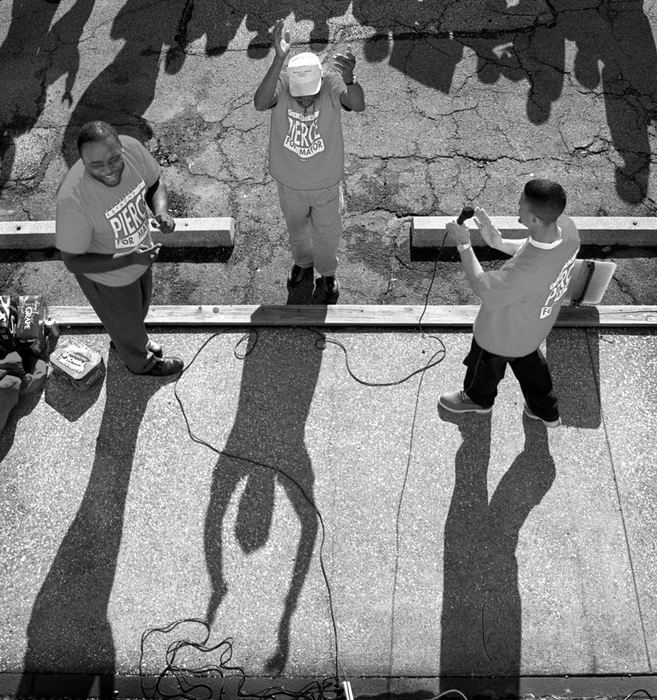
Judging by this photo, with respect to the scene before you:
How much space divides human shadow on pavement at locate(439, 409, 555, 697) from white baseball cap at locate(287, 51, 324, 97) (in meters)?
2.42

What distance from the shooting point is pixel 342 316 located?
17.6 feet

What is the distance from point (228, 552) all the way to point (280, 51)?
3337 millimetres

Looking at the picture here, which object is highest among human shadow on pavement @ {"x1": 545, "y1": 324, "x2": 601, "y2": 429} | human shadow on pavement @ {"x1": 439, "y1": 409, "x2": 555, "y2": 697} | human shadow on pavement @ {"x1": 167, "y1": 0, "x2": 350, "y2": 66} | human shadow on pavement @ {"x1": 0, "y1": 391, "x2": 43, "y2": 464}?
human shadow on pavement @ {"x1": 167, "y1": 0, "x2": 350, "y2": 66}

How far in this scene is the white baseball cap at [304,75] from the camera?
4.18m

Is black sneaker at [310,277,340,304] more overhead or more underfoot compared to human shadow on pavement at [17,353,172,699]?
more overhead

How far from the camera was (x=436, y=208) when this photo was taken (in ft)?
20.5

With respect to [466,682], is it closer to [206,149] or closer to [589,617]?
[589,617]

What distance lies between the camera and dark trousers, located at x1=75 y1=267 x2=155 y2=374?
173 inches

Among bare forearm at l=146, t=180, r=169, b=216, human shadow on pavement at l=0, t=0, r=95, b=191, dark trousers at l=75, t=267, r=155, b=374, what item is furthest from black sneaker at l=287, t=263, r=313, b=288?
human shadow on pavement at l=0, t=0, r=95, b=191

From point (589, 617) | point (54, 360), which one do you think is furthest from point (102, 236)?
point (589, 617)

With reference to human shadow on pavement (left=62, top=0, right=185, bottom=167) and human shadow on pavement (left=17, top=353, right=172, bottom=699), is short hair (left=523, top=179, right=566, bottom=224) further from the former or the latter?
human shadow on pavement (left=62, top=0, right=185, bottom=167)

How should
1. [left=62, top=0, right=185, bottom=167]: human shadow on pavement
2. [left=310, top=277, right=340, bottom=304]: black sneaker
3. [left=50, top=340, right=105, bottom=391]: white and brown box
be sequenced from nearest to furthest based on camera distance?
[left=50, top=340, right=105, bottom=391]: white and brown box, [left=310, top=277, right=340, bottom=304]: black sneaker, [left=62, top=0, right=185, bottom=167]: human shadow on pavement

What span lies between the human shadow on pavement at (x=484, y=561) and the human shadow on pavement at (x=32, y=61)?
5.30m

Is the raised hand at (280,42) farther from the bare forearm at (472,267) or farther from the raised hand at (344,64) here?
the bare forearm at (472,267)
